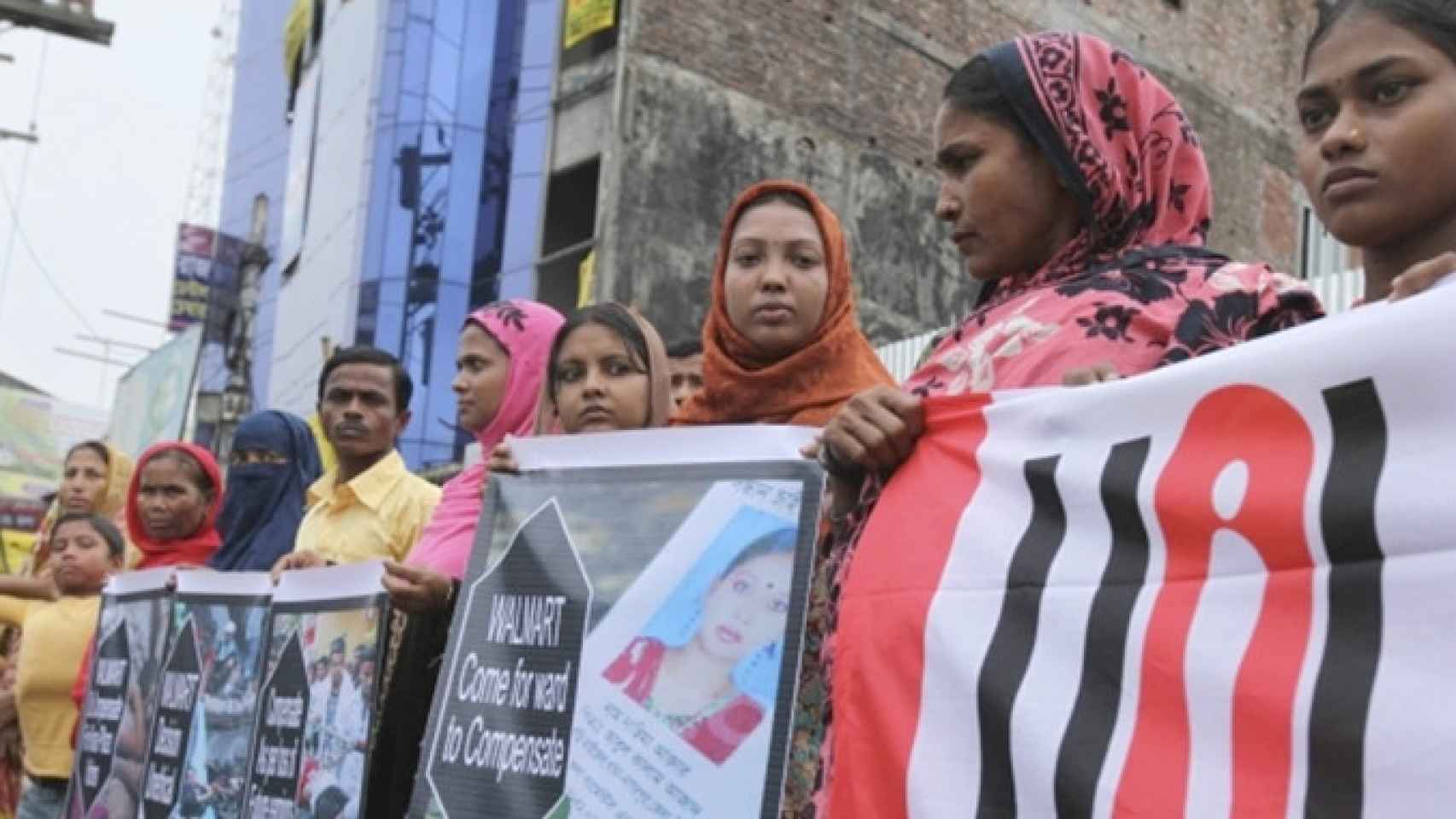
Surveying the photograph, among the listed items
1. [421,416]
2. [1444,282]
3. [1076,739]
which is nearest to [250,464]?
[1076,739]

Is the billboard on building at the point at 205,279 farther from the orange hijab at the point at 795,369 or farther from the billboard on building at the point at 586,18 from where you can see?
the orange hijab at the point at 795,369

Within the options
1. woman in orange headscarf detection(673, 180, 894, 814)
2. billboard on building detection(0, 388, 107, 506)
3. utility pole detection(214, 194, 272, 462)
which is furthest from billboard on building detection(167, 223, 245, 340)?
woman in orange headscarf detection(673, 180, 894, 814)

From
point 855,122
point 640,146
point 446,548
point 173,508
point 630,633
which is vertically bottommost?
point 630,633

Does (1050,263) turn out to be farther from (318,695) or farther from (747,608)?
(318,695)

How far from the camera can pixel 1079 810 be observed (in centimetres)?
188

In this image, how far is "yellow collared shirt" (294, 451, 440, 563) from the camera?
4320mm

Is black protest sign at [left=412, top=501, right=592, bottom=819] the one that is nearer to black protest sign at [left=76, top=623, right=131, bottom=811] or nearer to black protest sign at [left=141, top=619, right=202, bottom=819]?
black protest sign at [left=141, top=619, right=202, bottom=819]

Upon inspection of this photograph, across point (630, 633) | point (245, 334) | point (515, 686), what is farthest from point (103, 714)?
point (245, 334)

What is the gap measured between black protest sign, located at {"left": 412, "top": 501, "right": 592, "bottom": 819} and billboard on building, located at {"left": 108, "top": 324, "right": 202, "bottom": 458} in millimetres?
22155

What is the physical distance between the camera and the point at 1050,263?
2422 mm

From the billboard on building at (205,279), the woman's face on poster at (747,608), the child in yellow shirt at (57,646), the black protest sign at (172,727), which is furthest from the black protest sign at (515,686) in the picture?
the billboard on building at (205,279)

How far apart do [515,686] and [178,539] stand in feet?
8.22

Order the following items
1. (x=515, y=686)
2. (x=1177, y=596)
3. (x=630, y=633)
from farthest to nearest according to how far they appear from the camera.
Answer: (x=515, y=686), (x=630, y=633), (x=1177, y=596)

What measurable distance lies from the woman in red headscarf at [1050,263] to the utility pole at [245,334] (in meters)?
22.8
